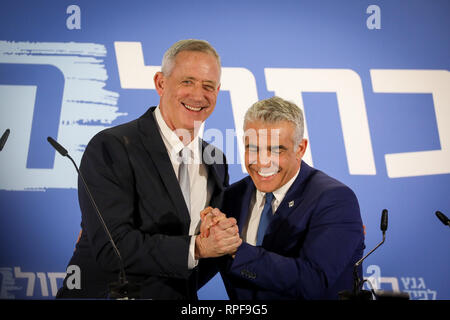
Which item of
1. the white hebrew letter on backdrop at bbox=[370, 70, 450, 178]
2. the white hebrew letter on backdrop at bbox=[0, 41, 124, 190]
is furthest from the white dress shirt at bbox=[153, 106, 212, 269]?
the white hebrew letter on backdrop at bbox=[370, 70, 450, 178]

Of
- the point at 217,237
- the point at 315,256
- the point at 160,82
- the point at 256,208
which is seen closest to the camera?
the point at 217,237

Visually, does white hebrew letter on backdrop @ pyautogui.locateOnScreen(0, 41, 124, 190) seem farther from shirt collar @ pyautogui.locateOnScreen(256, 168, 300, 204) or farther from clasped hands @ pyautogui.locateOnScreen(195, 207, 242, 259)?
clasped hands @ pyautogui.locateOnScreen(195, 207, 242, 259)

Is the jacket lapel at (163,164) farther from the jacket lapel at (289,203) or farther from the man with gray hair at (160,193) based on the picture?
the jacket lapel at (289,203)

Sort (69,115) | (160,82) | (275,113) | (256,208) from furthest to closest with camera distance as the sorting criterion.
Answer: (69,115)
(160,82)
(256,208)
(275,113)

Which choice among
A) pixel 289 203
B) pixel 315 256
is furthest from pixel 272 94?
pixel 315 256

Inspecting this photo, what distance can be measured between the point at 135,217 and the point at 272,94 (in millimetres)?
2224

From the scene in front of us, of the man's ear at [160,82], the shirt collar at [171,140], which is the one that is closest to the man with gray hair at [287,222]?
the shirt collar at [171,140]

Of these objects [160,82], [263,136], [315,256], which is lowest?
[315,256]

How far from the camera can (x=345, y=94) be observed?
15.3 feet

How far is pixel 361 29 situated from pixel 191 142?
2284mm

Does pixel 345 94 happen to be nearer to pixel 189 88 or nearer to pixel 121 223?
pixel 189 88

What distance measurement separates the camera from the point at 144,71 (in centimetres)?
463

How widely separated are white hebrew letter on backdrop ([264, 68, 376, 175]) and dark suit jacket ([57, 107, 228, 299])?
6.41ft
